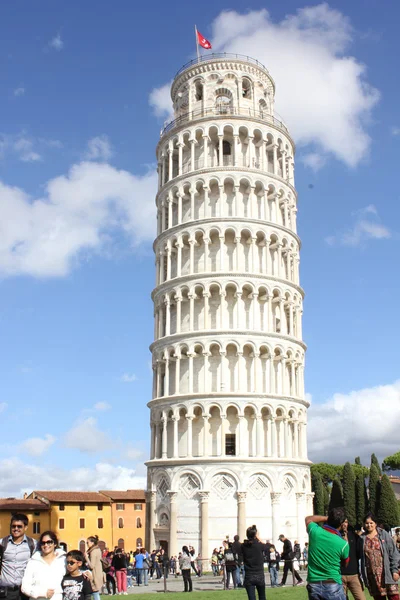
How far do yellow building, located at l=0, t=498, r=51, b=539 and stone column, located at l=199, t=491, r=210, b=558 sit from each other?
139ft

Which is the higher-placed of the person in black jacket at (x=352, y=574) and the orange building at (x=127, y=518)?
the person in black jacket at (x=352, y=574)

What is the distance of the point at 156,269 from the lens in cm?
5391

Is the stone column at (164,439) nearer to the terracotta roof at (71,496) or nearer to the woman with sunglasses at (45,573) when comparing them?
the woman with sunglasses at (45,573)

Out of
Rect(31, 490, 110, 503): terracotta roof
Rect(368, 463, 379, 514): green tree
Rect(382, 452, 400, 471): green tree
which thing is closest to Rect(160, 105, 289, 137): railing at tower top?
Rect(368, 463, 379, 514): green tree

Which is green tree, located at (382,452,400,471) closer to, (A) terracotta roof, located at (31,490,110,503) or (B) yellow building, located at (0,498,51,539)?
(A) terracotta roof, located at (31,490,110,503)

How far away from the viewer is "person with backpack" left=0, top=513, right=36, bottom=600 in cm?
990

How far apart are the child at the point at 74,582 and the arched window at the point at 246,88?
52.1 meters

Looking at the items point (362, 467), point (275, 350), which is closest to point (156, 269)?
point (275, 350)

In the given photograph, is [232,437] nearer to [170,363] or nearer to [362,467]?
[170,363]

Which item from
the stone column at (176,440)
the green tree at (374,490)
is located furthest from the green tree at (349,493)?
the stone column at (176,440)

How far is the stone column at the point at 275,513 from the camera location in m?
44.2

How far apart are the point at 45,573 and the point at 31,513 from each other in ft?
252

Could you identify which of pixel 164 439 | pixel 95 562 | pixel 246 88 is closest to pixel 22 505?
pixel 164 439

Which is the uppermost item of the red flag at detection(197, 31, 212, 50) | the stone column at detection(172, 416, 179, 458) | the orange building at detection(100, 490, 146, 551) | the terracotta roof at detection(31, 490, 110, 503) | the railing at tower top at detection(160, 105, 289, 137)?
the red flag at detection(197, 31, 212, 50)
